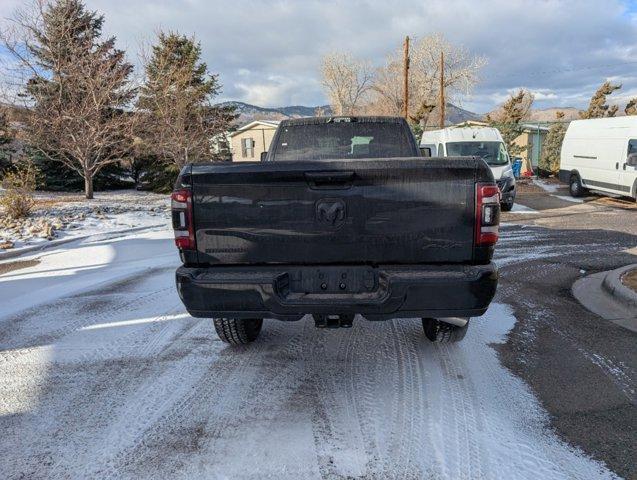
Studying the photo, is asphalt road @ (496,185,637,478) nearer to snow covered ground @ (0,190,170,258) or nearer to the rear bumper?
the rear bumper

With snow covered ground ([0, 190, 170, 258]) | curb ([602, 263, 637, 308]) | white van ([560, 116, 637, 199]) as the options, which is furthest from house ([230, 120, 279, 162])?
curb ([602, 263, 637, 308])

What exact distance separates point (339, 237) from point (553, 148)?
78.7ft

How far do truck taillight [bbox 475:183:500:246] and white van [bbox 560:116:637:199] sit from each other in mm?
12028

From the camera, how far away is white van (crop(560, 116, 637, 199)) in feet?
45.1

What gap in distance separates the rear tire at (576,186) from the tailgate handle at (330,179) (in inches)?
634

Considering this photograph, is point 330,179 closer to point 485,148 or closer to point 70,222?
point 70,222

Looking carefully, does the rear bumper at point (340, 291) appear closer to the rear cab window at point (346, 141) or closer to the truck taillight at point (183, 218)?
the truck taillight at point (183, 218)

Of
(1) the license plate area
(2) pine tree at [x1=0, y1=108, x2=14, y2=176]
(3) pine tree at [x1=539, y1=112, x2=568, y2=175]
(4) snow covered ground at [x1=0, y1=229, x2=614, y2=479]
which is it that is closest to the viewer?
(4) snow covered ground at [x1=0, y1=229, x2=614, y2=479]

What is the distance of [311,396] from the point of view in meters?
3.50

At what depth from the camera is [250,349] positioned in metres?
4.36

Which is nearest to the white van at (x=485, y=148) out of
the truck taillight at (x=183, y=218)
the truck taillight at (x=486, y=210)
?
the truck taillight at (x=486, y=210)

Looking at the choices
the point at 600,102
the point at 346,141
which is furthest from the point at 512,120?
the point at 346,141

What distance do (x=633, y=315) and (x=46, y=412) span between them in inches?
219

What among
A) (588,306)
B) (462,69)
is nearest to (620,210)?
(588,306)
